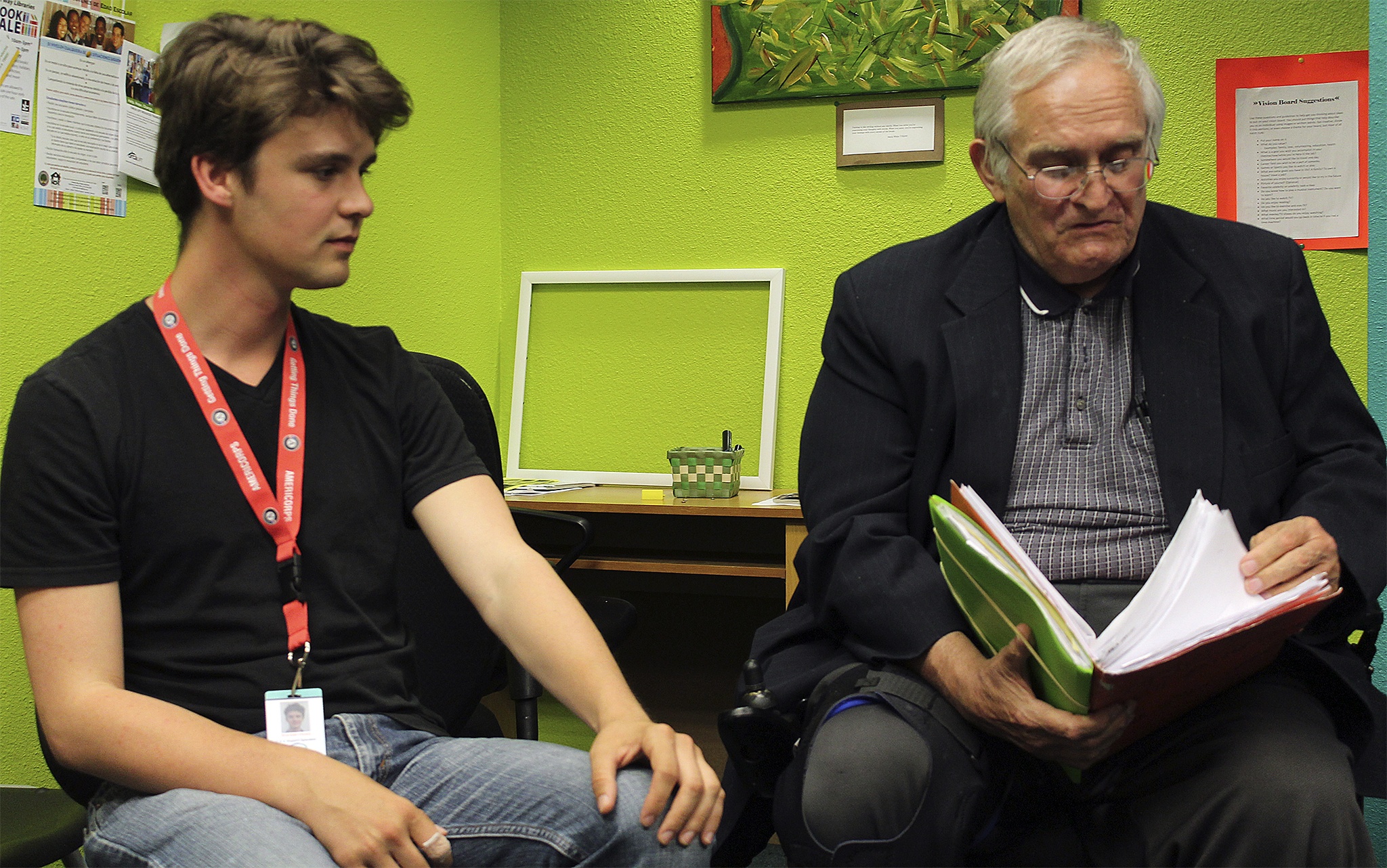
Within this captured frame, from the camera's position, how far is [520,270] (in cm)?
299

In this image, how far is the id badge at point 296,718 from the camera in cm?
105

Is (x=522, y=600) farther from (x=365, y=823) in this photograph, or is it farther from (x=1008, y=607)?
(x=1008, y=607)

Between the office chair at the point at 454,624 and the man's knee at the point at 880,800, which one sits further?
the office chair at the point at 454,624

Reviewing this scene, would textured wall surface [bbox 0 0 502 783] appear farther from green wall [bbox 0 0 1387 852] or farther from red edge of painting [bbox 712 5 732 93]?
Answer: red edge of painting [bbox 712 5 732 93]

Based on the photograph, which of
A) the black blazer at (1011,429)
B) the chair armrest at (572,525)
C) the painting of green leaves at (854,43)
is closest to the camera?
the black blazer at (1011,429)

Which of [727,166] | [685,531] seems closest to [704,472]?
[685,531]

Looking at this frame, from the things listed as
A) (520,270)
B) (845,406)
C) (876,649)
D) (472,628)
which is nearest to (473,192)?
(520,270)

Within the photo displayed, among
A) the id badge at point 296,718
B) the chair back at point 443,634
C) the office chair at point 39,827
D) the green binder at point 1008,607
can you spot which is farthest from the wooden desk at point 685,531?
the id badge at point 296,718

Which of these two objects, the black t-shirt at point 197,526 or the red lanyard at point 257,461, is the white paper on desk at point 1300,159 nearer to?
the black t-shirt at point 197,526

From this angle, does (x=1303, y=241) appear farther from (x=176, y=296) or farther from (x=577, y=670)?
(x=176, y=296)

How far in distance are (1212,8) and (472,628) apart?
213 centimetres

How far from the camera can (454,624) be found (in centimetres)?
168

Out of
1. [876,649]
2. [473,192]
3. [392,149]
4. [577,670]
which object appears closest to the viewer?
[577,670]

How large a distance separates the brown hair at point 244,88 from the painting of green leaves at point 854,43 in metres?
1.70
